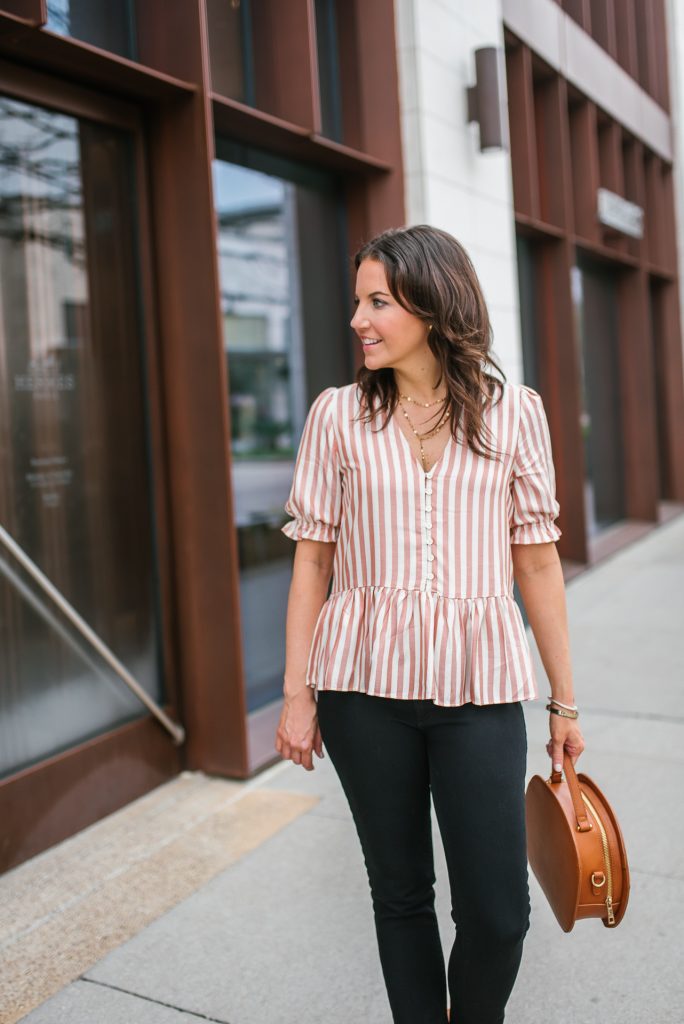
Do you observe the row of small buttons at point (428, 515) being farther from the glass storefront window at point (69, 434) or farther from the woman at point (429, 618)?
the glass storefront window at point (69, 434)

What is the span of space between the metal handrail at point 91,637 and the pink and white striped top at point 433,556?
1869mm

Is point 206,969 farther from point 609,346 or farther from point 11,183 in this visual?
point 609,346

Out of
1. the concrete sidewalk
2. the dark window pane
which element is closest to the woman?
the concrete sidewalk

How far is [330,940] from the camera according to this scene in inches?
119

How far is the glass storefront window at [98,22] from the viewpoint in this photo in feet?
12.4

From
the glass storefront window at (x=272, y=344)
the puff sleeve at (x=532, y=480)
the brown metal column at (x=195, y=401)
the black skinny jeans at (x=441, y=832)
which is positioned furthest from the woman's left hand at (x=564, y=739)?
the glass storefront window at (x=272, y=344)

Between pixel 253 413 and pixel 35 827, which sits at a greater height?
pixel 253 413

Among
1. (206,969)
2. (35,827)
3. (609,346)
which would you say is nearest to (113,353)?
(35,827)

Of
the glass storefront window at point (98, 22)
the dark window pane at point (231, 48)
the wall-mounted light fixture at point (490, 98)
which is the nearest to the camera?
the glass storefront window at point (98, 22)

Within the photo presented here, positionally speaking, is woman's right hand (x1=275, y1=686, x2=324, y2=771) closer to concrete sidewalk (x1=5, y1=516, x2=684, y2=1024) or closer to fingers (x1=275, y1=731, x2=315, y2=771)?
fingers (x1=275, y1=731, x2=315, y2=771)

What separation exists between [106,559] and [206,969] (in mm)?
1836

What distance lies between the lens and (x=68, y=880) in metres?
3.53

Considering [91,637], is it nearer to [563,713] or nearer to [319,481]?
[319,481]

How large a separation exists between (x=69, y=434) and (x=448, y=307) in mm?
2392
